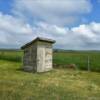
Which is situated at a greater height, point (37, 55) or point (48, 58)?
point (37, 55)

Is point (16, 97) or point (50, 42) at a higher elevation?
point (50, 42)

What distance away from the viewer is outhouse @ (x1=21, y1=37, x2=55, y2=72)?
78.4ft

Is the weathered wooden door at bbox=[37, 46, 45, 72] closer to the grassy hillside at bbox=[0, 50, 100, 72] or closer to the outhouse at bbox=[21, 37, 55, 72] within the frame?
the outhouse at bbox=[21, 37, 55, 72]

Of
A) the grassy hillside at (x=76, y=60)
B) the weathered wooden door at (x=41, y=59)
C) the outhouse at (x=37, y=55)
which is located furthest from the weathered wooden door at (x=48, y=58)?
the grassy hillside at (x=76, y=60)

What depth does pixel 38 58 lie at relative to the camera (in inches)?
940

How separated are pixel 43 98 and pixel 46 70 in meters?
13.3

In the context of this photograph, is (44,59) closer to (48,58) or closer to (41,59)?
(41,59)

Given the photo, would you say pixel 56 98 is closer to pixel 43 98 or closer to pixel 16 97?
pixel 43 98

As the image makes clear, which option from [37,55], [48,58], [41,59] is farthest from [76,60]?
[37,55]

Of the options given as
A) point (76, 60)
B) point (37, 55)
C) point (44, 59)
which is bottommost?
point (76, 60)

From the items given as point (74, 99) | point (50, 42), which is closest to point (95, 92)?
point (74, 99)

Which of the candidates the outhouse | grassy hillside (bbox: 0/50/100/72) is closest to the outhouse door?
the outhouse

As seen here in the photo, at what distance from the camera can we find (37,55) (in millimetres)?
23875

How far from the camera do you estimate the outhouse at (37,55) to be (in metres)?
23.9
